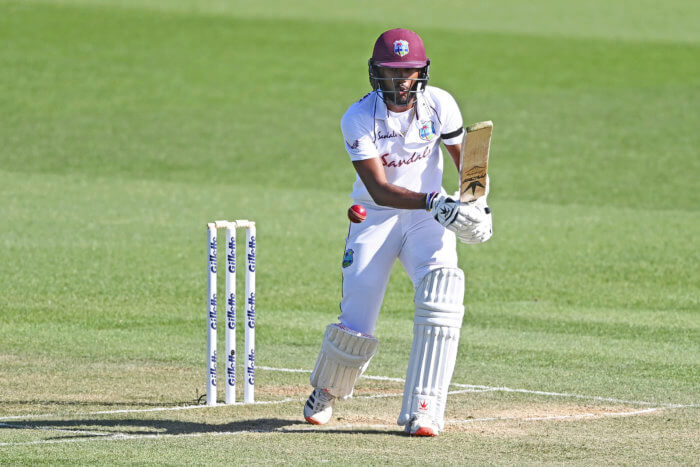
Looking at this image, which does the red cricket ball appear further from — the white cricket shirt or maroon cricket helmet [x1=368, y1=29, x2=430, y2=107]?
maroon cricket helmet [x1=368, y1=29, x2=430, y2=107]

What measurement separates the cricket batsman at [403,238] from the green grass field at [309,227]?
0.86 ft

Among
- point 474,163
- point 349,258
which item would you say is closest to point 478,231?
point 474,163

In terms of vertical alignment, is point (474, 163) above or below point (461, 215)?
above

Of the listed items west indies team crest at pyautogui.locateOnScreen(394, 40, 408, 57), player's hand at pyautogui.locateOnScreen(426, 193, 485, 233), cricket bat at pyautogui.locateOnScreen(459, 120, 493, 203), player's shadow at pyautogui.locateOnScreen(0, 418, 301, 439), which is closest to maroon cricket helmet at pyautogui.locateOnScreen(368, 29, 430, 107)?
west indies team crest at pyautogui.locateOnScreen(394, 40, 408, 57)

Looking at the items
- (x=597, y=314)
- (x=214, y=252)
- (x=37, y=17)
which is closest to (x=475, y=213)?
(x=214, y=252)

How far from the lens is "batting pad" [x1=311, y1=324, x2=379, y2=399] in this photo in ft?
23.6

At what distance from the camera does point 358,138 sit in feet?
23.2

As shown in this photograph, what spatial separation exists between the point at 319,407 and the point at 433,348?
2.59ft

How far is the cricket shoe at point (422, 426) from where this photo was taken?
6852 millimetres

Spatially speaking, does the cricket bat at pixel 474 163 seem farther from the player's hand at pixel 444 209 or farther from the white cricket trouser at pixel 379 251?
the white cricket trouser at pixel 379 251

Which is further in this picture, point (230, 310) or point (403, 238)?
point (230, 310)

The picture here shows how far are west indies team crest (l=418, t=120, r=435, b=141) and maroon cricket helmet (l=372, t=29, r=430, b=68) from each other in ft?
1.00

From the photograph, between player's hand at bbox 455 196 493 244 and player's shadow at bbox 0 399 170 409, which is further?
player's shadow at bbox 0 399 170 409

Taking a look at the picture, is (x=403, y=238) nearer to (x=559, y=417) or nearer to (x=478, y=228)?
(x=478, y=228)
